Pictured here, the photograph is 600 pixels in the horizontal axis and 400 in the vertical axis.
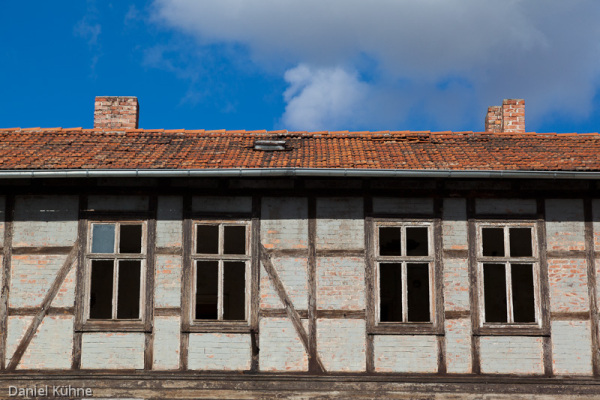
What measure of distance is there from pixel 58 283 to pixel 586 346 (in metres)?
7.77

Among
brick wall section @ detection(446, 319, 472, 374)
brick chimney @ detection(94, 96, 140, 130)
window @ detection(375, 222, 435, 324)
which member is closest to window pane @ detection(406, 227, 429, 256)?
window @ detection(375, 222, 435, 324)

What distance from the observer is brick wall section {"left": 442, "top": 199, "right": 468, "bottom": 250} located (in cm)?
884

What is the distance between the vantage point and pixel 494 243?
8.88 meters

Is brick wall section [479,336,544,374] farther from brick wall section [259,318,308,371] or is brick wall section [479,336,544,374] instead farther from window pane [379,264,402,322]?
brick wall section [259,318,308,371]

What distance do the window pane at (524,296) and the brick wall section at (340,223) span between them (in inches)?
95.4

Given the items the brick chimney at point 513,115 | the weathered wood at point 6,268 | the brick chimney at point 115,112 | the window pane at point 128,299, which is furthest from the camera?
the brick chimney at point 513,115

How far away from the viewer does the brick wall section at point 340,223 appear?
29.0ft

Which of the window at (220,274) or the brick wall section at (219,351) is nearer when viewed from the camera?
the brick wall section at (219,351)

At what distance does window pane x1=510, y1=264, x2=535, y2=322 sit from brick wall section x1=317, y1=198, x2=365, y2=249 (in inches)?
95.4

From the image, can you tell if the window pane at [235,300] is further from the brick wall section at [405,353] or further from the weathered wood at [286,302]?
the brick wall section at [405,353]

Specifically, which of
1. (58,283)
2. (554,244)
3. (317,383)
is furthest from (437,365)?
(58,283)

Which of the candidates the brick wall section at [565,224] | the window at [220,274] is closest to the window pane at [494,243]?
the brick wall section at [565,224]

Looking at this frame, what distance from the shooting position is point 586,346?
28.2 ft

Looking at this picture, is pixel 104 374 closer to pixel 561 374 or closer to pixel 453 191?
pixel 453 191
